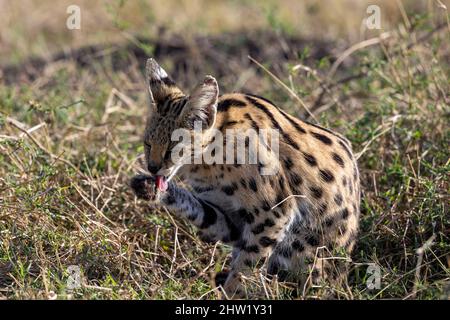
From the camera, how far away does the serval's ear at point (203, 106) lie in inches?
181

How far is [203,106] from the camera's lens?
469 cm

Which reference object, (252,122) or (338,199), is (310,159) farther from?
(252,122)

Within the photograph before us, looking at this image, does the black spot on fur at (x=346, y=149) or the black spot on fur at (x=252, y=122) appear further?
the black spot on fur at (x=346, y=149)

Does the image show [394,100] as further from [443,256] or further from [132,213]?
[132,213]

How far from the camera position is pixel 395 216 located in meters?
5.39

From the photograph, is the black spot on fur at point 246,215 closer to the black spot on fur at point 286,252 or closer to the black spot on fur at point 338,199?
the black spot on fur at point 286,252

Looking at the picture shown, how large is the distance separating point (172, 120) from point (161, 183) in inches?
17.6

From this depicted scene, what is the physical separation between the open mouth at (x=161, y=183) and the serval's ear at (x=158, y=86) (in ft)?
1.54

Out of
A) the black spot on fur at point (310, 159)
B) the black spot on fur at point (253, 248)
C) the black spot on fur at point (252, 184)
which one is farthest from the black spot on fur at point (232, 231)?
the black spot on fur at point (310, 159)

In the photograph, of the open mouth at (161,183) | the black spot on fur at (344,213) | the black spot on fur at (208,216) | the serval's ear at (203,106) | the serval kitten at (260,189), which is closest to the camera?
the serval's ear at (203,106)

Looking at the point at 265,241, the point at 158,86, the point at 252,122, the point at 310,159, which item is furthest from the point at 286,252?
the point at 158,86

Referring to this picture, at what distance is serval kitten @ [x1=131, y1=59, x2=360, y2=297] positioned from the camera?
482 cm

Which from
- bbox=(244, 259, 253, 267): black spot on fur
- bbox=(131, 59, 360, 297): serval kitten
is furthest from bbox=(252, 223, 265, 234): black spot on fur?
bbox=(244, 259, 253, 267): black spot on fur

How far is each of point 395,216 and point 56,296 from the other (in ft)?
7.64
